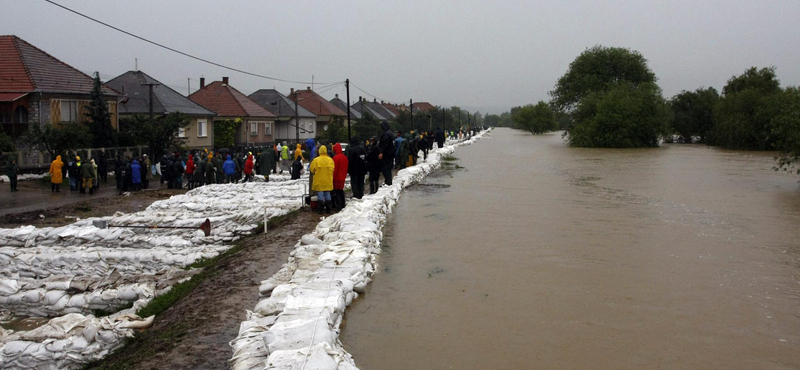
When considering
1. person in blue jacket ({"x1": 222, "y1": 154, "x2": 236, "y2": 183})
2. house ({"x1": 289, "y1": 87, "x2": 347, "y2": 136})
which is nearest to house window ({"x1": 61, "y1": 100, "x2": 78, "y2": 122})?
person in blue jacket ({"x1": 222, "y1": 154, "x2": 236, "y2": 183})

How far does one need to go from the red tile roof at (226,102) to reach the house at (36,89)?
42.7 feet

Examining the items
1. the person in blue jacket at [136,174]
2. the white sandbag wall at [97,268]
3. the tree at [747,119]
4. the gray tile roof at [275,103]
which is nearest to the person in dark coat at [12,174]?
the person in blue jacket at [136,174]

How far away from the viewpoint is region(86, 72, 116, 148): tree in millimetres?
27359

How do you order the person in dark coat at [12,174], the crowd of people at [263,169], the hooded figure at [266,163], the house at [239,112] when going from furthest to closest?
the house at [239,112]
the hooded figure at [266,163]
the person in dark coat at [12,174]
the crowd of people at [263,169]

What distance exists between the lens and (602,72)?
223 ft

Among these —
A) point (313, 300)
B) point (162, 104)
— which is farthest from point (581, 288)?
point (162, 104)

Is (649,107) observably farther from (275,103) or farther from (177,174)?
(177,174)

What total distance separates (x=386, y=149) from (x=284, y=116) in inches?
1492

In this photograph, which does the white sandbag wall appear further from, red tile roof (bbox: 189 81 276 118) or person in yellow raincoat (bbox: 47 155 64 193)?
red tile roof (bbox: 189 81 276 118)

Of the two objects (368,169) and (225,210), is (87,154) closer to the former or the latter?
(225,210)

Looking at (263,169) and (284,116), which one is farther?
(284,116)

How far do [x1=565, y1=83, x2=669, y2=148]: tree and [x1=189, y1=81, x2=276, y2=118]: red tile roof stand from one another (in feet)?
78.7

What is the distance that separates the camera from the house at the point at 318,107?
203 feet

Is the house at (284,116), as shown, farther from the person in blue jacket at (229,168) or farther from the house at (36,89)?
the person in blue jacket at (229,168)
